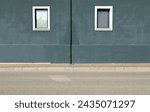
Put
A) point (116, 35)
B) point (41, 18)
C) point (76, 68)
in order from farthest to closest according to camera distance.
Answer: point (41, 18)
point (116, 35)
point (76, 68)

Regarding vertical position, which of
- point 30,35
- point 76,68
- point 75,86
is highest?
point 30,35

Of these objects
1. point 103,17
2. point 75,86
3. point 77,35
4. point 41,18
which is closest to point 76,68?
point 77,35

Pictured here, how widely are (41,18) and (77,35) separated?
2372 mm

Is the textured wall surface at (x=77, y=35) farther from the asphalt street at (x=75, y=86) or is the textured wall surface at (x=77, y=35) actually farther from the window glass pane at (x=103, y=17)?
the asphalt street at (x=75, y=86)

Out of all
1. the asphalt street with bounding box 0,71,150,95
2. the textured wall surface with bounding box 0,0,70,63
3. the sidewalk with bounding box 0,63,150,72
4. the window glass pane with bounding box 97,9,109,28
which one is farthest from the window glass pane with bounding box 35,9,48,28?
the asphalt street with bounding box 0,71,150,95

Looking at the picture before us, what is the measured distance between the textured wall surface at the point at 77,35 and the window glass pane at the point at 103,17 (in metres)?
0.46

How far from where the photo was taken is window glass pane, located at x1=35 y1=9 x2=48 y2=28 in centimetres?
3131

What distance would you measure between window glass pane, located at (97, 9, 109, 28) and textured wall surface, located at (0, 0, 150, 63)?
461 mm

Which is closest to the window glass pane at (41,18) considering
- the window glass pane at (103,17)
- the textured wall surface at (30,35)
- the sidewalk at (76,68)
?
the textured wall surface at (30,35)

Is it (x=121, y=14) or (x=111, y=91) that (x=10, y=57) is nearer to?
(x=121, y=14)

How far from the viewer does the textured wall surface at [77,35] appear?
3077cm

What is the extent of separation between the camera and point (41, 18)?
31.4m

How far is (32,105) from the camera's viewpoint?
9445 mm

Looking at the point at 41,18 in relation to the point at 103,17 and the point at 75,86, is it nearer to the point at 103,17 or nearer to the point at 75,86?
the point at 103,17
